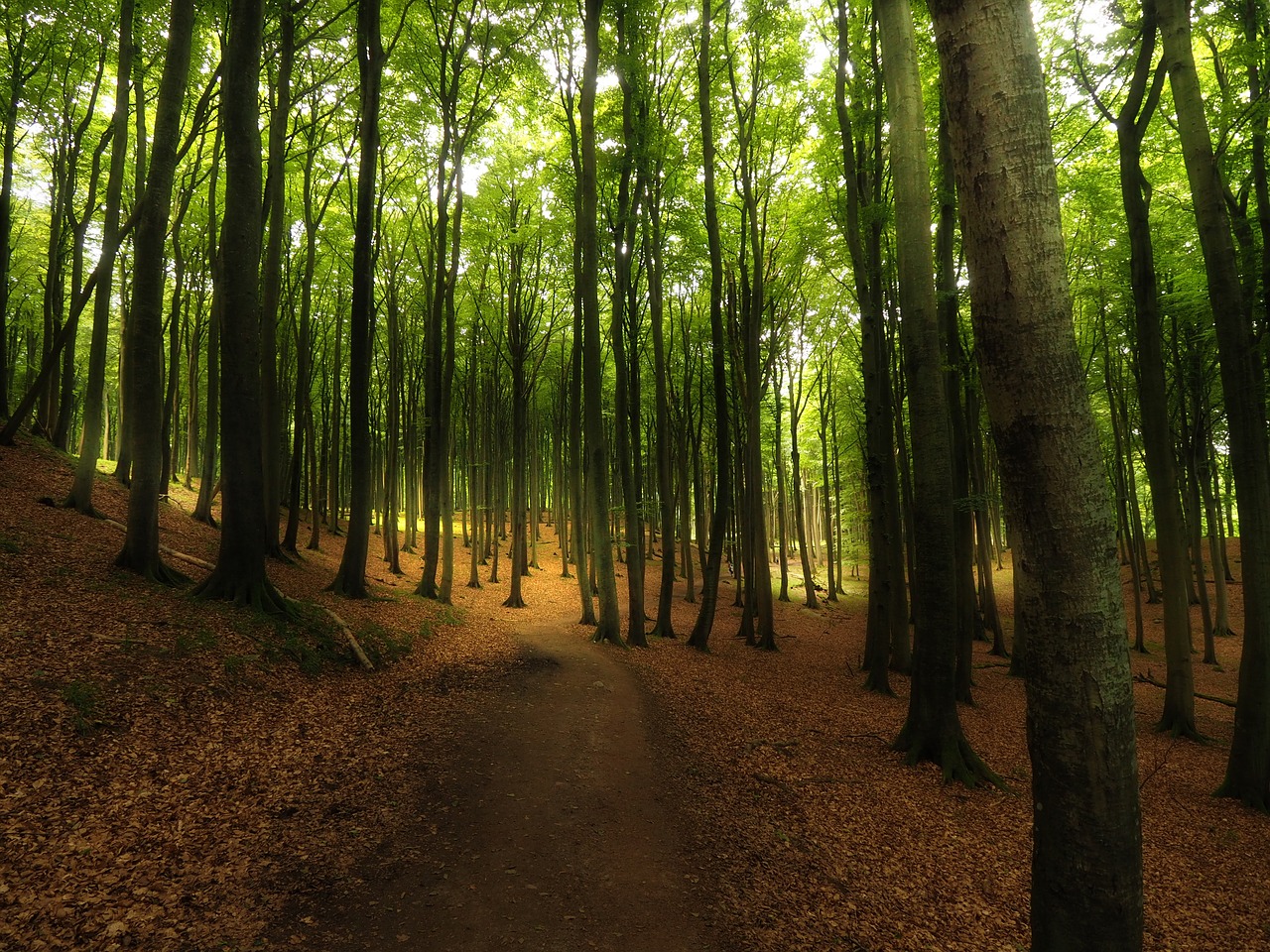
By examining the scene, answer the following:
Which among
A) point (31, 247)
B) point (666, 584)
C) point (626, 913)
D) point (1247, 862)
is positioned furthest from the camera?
point (31, 247)

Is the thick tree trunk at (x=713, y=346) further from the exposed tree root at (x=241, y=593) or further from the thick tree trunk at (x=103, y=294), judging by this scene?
the thick tree trunk at (x=103, y=294)

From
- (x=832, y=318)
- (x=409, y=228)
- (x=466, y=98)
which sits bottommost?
(x=832, y=318)

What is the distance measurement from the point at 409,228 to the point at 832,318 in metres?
14.9

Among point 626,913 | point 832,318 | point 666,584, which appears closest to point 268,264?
point 666,584

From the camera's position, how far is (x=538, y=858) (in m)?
4.06

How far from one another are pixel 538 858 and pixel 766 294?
56.5 feet

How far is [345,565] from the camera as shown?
1180 centimetres

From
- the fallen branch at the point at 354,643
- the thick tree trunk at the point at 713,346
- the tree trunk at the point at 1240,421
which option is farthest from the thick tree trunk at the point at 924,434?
the fallen branch at the point at 354,643

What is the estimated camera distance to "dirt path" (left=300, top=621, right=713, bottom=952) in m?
3.30

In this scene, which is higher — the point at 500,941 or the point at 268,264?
the point at 268,264

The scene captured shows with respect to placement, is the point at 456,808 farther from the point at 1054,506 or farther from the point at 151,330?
the point at 151,330

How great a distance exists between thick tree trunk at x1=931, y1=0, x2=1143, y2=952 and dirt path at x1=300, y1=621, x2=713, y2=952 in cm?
224

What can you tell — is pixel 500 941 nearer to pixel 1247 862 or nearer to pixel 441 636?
pixel 1247 862

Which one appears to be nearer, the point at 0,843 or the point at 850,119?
the point at 0,843
